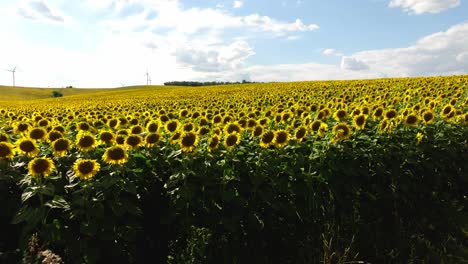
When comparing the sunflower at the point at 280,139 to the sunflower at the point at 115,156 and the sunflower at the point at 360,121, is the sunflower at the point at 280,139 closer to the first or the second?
the sunflower at the point at 360,121

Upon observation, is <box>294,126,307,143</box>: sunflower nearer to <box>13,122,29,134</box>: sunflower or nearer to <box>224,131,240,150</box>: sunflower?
<box>224,131,240,150</box>: sunflower

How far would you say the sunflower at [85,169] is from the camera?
5312 mm

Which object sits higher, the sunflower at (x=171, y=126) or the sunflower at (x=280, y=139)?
the sunflower at (x=171, y=126)

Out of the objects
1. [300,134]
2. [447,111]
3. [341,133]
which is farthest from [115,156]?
[447,111]

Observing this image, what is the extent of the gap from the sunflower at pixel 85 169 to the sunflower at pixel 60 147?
0.92 meters

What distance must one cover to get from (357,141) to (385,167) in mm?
640

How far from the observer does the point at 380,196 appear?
7000 millimetres

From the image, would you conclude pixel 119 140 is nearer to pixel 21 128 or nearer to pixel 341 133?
pixel 21 128

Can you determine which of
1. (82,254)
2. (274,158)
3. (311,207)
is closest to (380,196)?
(311,207)

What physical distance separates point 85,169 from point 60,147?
1067mm

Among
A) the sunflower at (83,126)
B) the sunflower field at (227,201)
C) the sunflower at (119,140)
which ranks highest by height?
the sunflower at (83,126)

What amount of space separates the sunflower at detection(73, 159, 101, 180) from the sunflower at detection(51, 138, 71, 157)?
36.4 inches

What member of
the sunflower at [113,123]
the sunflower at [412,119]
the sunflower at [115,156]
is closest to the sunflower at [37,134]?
the sunflower at [115,156]

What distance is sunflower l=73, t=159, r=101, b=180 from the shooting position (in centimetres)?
531
